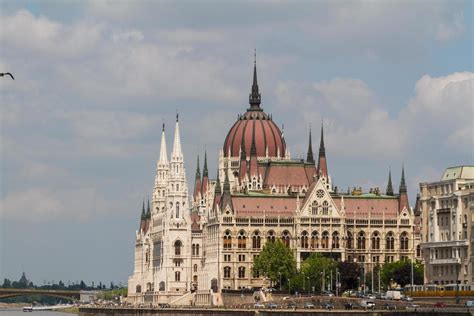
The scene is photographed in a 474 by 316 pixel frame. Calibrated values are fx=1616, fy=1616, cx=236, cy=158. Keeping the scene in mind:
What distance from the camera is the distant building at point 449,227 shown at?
170 metres

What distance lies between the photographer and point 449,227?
574 feet

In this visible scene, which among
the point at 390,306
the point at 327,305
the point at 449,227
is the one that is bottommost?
the point at 390,306

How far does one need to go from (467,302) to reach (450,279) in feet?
102

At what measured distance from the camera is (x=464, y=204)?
170 m

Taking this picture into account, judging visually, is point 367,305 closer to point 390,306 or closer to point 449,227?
point 390,306

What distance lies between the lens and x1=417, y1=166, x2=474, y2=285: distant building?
17038 cm

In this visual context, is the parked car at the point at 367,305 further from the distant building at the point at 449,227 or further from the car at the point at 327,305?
the distant building at the point at 449,227

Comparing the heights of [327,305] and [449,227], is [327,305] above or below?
below

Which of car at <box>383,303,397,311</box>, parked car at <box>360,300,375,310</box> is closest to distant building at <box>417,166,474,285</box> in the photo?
parked car at <box>360,300,375,310</box>

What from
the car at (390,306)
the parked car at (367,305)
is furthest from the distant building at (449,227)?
the car at (390,306)

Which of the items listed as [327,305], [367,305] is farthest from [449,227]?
[367,305]

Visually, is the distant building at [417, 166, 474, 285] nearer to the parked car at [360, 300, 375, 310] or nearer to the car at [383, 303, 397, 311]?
the parked car at [360, 300, 375, 310]

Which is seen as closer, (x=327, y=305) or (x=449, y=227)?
(x=449, y=227)

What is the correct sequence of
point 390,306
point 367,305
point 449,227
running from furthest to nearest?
point 449,227
point 367,305
point 390,306
